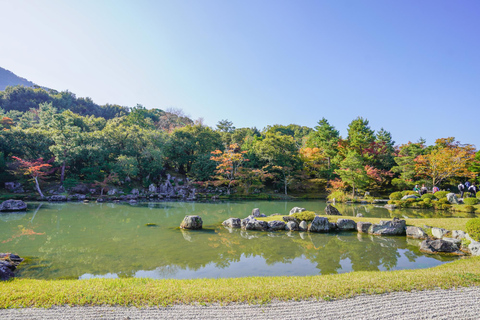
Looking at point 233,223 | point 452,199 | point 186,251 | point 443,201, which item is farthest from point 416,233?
point 452,199

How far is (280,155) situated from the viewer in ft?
87.1

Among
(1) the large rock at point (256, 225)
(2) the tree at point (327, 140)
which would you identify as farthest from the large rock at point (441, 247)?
(2) the tree at point (327, 140)

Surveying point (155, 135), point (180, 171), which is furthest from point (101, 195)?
point (180, 171)

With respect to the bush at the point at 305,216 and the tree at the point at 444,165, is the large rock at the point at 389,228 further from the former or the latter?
the tree at the point at 444,165

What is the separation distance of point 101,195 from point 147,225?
12696mm

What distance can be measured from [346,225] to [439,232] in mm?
3192

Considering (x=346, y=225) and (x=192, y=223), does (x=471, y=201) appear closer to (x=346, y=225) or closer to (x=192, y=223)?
(x=346, y=225)

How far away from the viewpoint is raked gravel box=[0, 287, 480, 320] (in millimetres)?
3404

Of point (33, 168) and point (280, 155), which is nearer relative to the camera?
point (33, 168)

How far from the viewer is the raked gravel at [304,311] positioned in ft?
11.2

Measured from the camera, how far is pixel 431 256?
7023 mm

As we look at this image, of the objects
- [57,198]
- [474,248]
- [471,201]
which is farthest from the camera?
[57,198]

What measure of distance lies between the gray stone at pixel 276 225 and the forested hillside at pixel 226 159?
1403 cm

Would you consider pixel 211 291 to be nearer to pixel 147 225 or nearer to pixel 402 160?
pixel 147 225
